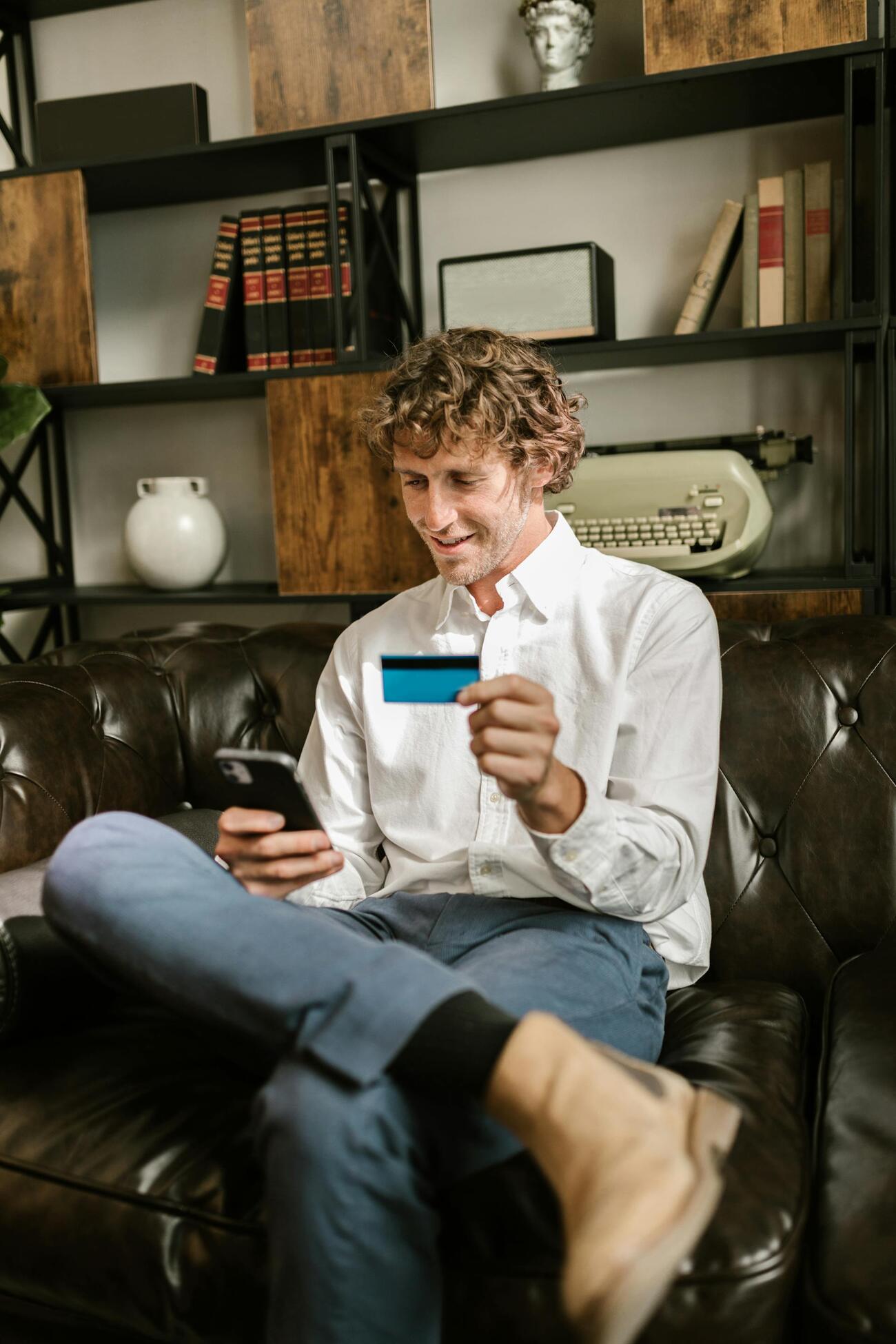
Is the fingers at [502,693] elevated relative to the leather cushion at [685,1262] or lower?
elevated

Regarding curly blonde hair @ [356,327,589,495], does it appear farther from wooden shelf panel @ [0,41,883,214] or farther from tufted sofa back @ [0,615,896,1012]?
wooden shelf panel @ [0,41,883,214]

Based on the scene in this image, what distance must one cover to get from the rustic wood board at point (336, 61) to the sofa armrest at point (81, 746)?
1.10 m

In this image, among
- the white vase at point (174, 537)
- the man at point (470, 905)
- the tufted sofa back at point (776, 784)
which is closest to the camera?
the man at point (470, 905)

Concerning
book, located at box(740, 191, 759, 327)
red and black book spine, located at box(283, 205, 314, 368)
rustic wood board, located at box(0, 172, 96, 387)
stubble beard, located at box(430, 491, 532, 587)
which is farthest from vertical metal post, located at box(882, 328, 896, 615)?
rustic wood board, located at box(0, 172, 96, 387)

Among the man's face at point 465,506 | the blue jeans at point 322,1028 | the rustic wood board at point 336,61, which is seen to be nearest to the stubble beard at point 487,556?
the man's face at point 465,506

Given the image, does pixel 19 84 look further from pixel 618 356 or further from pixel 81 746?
pixel 81 746

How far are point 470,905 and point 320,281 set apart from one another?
145cm

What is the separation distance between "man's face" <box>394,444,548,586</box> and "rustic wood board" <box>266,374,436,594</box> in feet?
2.33

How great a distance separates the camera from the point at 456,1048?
982 mm

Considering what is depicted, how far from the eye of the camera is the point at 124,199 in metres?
2.66

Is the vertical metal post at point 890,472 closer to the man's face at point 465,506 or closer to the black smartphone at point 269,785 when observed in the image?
the man's face at point 465,506

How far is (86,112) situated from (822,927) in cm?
214

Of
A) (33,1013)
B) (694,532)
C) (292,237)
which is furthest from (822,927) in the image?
(292,237)

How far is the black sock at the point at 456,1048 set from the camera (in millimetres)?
976
